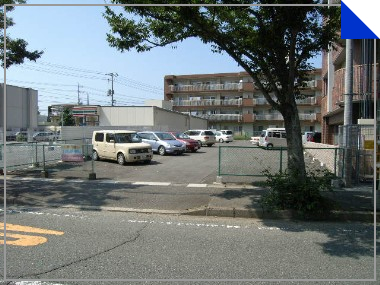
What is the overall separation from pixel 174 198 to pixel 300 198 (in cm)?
290

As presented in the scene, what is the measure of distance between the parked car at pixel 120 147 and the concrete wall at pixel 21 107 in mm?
2991

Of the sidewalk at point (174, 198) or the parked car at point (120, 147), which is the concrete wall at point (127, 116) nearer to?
the parked car at point (120, 147)

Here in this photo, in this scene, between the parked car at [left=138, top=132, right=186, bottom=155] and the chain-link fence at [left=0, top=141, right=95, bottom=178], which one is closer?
the chain-link fence at [left=0, top=141, right=95, bottom=178]

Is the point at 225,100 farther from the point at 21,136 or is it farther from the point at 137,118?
the point at 21,136

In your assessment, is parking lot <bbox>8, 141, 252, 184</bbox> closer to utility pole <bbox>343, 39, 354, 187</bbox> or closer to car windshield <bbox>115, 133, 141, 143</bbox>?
car windshield <bbox>115, 133, 141, 143</bbox>

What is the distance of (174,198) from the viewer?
26.5ft

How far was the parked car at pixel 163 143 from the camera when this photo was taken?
20.6 metres

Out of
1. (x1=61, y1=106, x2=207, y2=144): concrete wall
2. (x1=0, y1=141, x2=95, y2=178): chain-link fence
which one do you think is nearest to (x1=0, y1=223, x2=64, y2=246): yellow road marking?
(x1=0, y1=141, x2=95, y2=178): chain-link fence

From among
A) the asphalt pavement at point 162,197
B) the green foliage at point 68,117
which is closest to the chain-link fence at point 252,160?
the asphalt pavement at point 162,197

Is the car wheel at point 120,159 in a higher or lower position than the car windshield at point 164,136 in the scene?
lower

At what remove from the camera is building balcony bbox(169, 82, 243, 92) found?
49559 mm

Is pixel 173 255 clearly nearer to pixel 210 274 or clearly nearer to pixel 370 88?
pixel 210 274

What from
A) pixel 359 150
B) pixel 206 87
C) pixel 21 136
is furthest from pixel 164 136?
pixel 206 87

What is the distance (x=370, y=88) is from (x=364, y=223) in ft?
23.3
